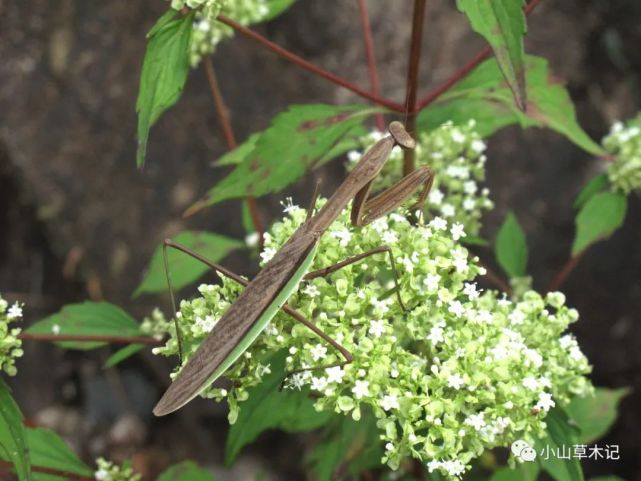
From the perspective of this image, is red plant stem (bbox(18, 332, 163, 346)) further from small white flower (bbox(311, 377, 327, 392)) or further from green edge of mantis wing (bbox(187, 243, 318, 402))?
small white flower (bbox(311, 377, 327, 392))

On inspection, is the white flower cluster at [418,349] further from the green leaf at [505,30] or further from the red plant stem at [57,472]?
the red plant stem at [57,472]

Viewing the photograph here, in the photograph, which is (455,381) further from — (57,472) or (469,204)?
(57,472)

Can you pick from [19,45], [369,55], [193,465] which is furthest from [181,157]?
[193,465]

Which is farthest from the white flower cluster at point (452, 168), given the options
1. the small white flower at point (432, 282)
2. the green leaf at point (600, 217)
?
the small white flower at point (432, 282)

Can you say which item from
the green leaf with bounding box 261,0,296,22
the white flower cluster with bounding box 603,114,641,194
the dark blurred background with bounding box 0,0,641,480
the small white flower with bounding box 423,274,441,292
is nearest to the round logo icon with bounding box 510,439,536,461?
the small white flower with bounding box 423,274,441,292

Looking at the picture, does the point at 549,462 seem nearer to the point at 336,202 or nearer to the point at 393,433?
the point at 393,433

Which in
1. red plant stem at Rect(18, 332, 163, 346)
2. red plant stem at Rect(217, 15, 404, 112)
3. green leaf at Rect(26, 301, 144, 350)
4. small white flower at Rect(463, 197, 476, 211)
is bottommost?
red plant stem at Rect(18, 332, 163, 346)

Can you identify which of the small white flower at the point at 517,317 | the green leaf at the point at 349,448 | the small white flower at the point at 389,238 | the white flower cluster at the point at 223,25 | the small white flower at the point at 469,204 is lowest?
the green leaf at the point at 349,448
